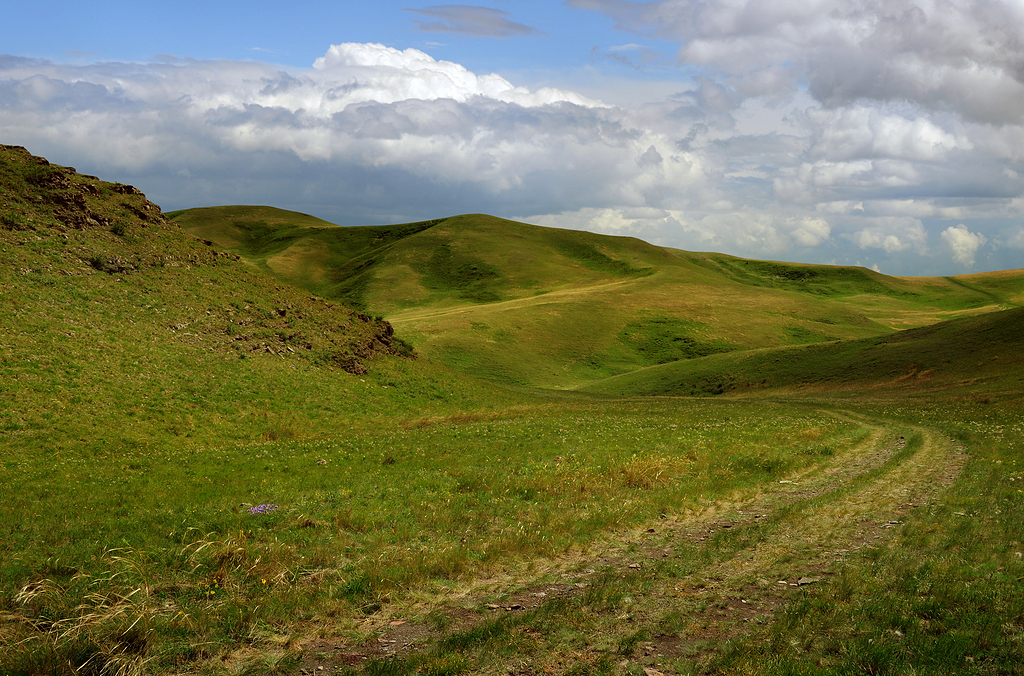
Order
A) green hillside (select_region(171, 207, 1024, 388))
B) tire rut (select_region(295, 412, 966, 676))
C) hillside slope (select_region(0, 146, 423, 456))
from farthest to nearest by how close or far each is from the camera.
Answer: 1. green hillside (select_region(171, 207, 1024, 388))
2. hillside slope (select_region(0, 146, 423, 456))
3. tire rut (select_region(295, 412, 966, 676))

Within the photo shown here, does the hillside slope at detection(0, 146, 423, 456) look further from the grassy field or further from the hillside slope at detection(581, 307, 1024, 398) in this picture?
the hillside slope at detection(581, 307, 1024, 398)

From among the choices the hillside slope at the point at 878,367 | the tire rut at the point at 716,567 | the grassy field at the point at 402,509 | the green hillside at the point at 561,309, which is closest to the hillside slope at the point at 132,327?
the grassy field at the point at 402,509

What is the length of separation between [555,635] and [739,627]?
9.20 ft

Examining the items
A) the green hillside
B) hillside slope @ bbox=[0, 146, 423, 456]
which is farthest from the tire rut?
the green hillside

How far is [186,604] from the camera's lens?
965cm

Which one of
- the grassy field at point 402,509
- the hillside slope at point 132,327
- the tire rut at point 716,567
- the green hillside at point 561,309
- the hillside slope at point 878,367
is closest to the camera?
the grassy field at point 402,509

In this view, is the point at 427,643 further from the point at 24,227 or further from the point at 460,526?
the point at 24,227

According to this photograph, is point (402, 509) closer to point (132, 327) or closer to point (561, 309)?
point (132, 327)

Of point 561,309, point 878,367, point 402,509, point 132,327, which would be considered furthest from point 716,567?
point 561,309

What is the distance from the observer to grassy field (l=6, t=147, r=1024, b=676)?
8.49 meters

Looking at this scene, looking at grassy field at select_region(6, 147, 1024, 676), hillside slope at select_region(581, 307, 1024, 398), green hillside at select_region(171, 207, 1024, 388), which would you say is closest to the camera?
grassy field at select_region(6, 147, 1024, 676)

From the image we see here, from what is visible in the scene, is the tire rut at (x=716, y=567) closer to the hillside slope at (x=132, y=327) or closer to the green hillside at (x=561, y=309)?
the hillside slope at (x=132, y=327)

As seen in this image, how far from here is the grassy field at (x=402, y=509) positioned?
8.49 m

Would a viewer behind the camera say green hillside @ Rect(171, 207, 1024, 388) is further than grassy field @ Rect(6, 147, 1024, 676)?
Yes
